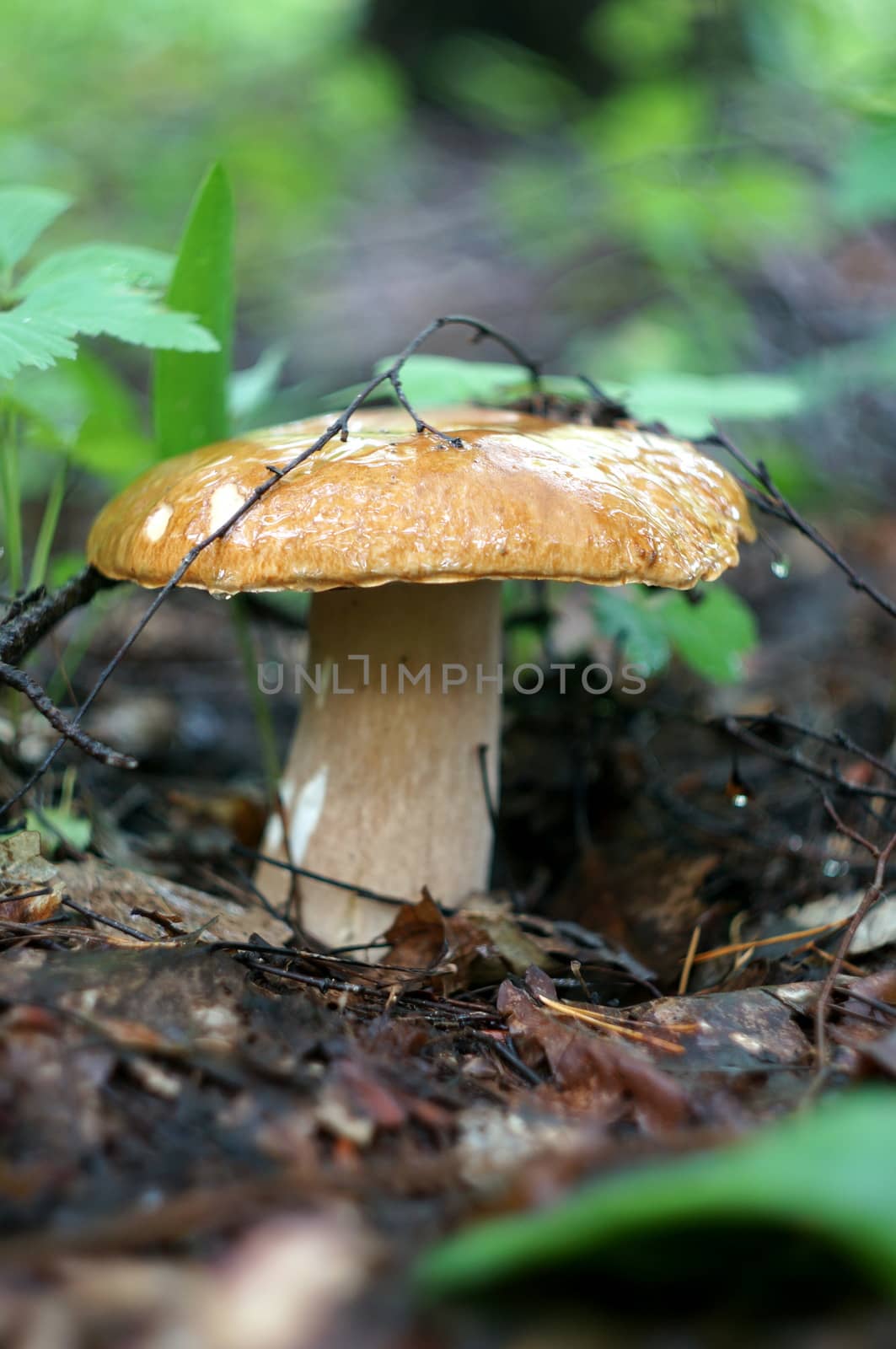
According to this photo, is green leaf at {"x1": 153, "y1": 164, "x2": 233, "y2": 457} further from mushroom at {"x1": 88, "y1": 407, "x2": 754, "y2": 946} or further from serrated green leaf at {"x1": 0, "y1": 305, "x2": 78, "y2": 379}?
serrated green leaf at {"x1": 0, "y1": 305, "x2": 78, "y2": 379}

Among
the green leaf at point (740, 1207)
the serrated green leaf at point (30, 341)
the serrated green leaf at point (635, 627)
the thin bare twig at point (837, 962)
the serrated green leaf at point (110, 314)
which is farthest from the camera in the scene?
the serrated green leaf at point (635, 627)

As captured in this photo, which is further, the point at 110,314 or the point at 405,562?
the point at 110,314

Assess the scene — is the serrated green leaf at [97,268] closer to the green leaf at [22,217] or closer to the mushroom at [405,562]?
the green leaf at [22,217]

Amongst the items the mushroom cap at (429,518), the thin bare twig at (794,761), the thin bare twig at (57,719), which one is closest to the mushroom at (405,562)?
the mushroom cap at (429,518)

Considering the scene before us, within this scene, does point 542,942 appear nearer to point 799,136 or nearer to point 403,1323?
point 403,1323

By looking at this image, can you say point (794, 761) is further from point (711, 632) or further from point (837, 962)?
point (837, 962)

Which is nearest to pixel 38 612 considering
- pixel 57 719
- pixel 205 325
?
pixel 57 719

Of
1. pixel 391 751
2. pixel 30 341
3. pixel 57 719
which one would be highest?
pixel 30 341
